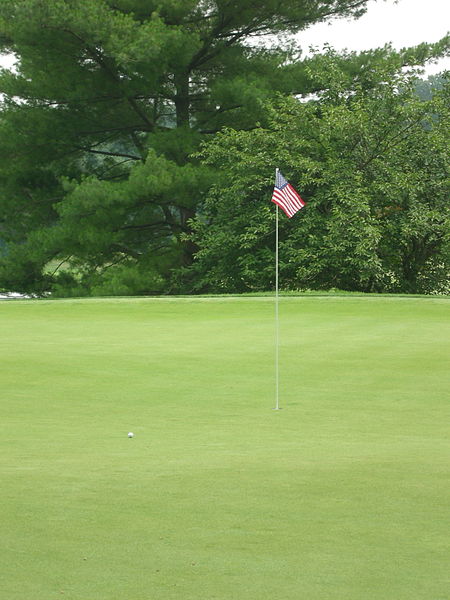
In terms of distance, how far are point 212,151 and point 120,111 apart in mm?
7682

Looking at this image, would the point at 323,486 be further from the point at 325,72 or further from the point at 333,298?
the point at 325,72

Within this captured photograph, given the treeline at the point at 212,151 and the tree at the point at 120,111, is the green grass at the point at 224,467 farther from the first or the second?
the tree at the point at 120,111

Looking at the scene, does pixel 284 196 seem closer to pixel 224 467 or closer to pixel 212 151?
pixel 224 467

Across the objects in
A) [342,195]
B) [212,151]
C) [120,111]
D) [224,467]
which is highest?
[120,111]

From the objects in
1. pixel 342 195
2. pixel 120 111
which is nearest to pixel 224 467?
pixel 342 195

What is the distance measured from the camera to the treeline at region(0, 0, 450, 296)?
2830 centimetres

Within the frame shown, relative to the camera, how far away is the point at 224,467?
655 centimetres

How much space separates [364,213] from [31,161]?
15203 millimetres

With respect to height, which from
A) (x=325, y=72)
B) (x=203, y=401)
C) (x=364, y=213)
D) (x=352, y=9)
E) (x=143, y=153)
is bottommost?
(x=203, y=401)

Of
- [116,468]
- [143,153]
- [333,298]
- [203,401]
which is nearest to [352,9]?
[143,153]

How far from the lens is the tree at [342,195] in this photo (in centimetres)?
2733

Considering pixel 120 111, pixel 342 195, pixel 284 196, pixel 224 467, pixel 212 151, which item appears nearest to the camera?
pixel 224 467

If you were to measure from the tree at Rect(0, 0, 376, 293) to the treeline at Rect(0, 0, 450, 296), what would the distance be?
71 millimetres

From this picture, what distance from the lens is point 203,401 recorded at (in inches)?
392
